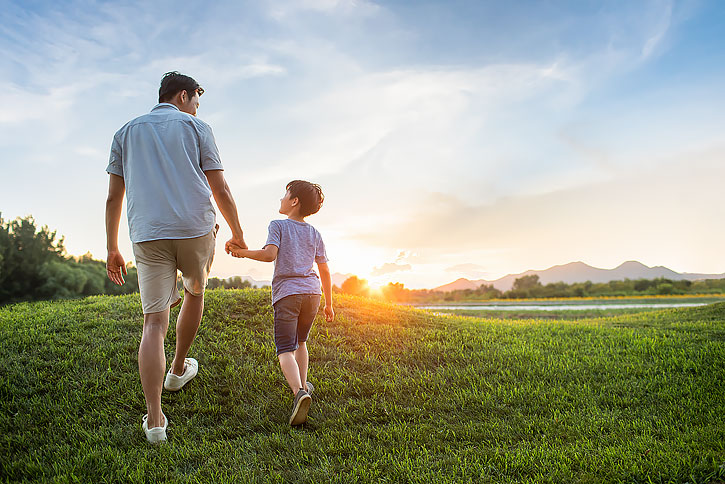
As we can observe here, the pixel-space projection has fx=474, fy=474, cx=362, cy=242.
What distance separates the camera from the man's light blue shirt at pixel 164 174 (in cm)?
323

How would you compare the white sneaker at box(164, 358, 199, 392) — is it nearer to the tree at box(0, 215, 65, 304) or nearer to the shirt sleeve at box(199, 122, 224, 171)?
the shirt sleeve at box(199, 122, 224, 171)

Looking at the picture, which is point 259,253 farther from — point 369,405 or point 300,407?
point 369,405

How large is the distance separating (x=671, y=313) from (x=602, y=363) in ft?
19.4

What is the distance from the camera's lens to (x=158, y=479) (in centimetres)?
295

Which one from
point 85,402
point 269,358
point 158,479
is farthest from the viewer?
point 269,358

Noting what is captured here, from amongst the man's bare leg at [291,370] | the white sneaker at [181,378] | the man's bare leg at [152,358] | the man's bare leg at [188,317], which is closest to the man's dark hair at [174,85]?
the man's bare leg at [188,317]

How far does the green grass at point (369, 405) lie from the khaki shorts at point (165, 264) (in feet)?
3.44

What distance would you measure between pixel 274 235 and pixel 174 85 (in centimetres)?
138

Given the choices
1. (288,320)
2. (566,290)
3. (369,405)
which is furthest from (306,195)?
(566,290)

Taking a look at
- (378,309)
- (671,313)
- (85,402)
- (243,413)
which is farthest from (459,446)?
(671,313)

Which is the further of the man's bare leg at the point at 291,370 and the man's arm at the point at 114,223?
the man's bare leg at the point at 291,370

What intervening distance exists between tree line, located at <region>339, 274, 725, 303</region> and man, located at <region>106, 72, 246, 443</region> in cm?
2219

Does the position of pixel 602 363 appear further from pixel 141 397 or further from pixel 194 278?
pixel 141 397

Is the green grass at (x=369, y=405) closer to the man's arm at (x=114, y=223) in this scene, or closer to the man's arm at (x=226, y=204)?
the man's arm at (x=114, y=223)
